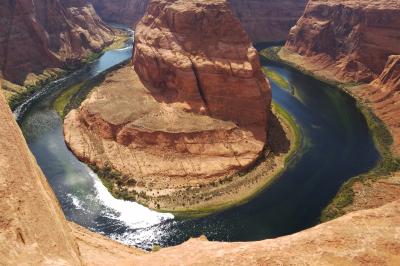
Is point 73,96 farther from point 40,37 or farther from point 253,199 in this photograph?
point 253,199

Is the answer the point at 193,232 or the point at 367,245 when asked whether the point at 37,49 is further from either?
the point at 367,245

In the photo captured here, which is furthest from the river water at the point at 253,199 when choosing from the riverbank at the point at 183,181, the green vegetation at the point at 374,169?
the riverbank at the point at 183,181

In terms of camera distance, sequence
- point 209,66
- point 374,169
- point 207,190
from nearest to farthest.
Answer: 1. point 207,190
2. point 374,169
3. point 209,66

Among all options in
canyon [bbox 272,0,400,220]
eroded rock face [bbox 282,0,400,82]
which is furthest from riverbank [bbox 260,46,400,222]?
eroded rock face [bbox 282,0,400,82]

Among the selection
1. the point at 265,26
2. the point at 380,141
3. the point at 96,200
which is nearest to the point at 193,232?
the point at 96,200

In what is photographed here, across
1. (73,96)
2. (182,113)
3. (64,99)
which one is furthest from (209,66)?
(64,99)

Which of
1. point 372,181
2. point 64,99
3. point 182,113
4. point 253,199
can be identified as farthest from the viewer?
point 64,99
